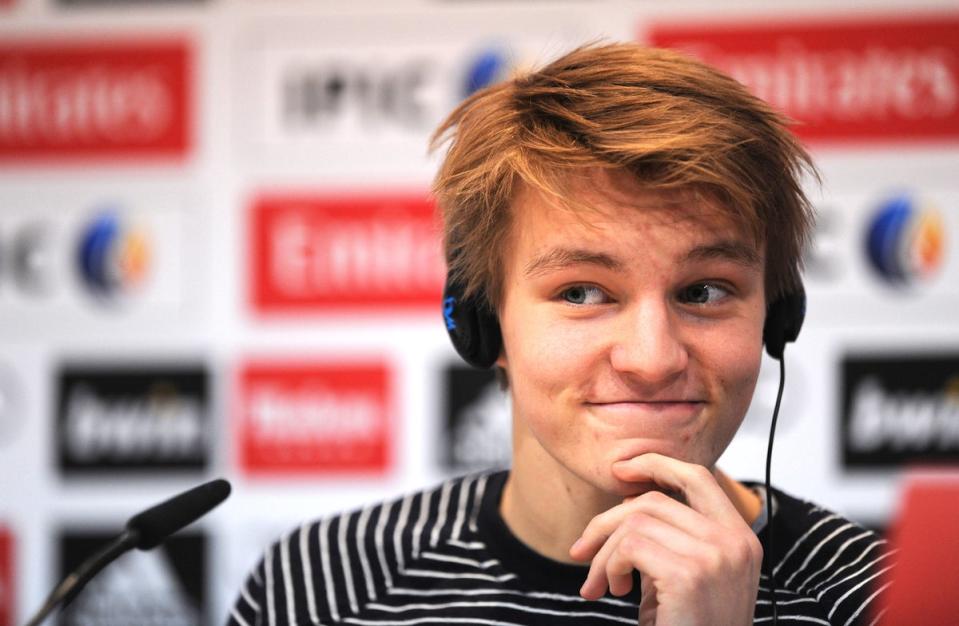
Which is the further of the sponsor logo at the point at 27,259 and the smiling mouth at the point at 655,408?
the sponsor logo at the point at 27,259

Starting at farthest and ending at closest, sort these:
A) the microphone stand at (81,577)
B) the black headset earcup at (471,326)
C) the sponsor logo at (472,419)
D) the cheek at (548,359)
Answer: the sponsor logo at (472,419) < the black headset earcup at (471,326) < the cheek at (548,359) < the microphone stand at (81,577)

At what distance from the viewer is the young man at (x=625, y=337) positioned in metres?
0.87

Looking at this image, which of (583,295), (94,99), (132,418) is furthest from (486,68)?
(583,295)

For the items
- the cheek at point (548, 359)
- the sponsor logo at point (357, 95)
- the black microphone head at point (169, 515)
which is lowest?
the black microphone head at point (169, 515)

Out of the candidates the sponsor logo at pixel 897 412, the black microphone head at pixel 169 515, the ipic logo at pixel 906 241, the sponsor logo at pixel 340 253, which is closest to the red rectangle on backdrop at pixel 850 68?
the ipic logo at pixel 906 241

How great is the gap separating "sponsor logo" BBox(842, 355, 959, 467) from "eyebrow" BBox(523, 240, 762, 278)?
134 cm

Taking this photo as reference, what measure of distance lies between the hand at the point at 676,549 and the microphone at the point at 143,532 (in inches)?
14.0

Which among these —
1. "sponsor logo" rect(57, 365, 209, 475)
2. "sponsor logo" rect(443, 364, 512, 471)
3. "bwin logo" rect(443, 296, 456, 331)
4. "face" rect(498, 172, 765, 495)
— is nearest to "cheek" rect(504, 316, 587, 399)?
"face" rect(498, 172, 765, 495)

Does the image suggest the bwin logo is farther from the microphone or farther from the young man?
the microphone

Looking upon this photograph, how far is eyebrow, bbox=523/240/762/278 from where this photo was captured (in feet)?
2.94

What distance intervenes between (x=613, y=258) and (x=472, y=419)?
1382mm

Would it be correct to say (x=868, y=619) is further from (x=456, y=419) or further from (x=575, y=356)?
(x=456, y=419)

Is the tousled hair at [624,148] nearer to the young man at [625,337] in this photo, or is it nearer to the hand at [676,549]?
the young man at [625,337]

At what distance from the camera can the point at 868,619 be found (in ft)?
3.17
